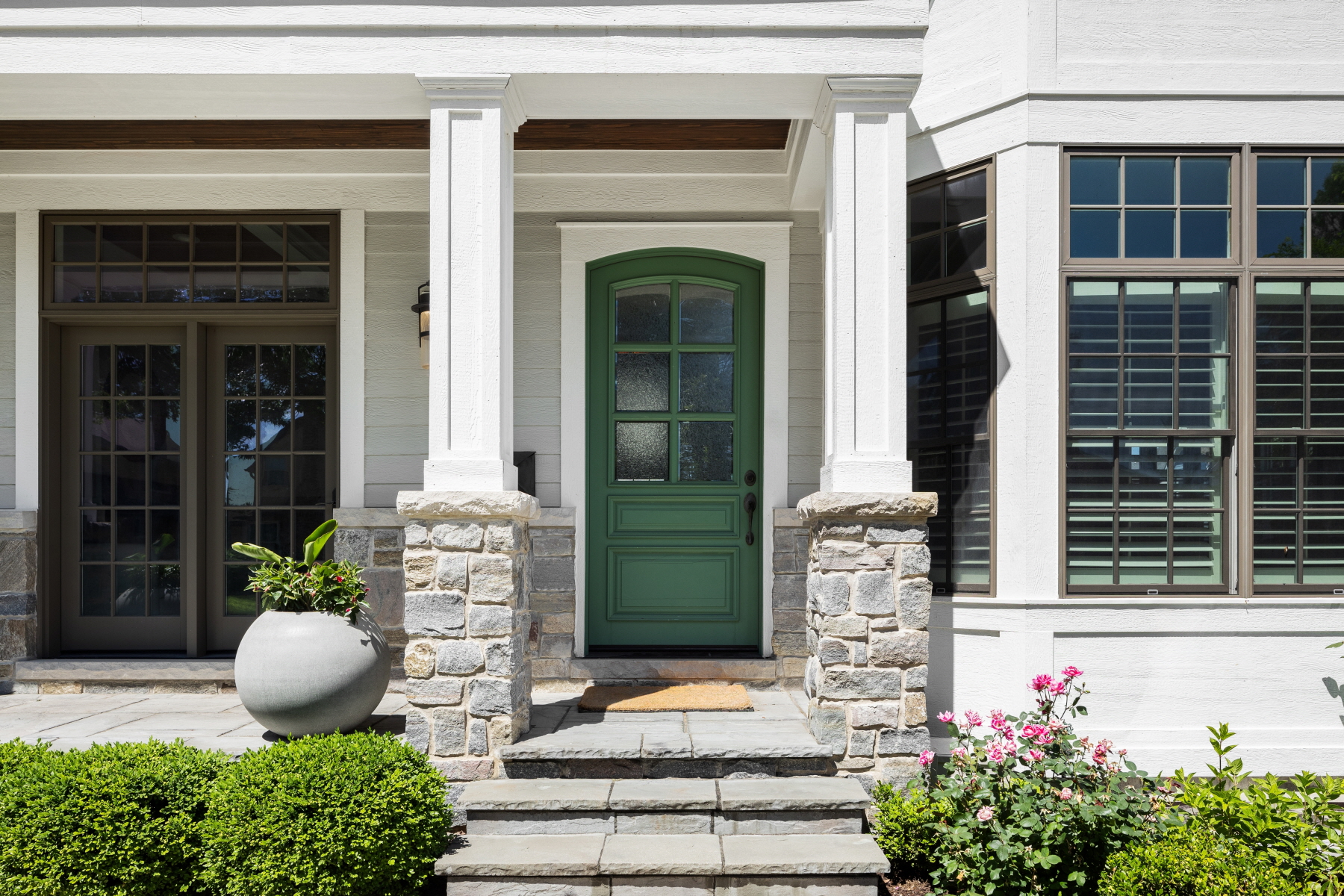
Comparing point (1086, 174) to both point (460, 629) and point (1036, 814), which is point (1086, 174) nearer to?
point (1036, 814)

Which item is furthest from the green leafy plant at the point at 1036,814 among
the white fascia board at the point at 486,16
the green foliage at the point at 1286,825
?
the white fascia board at the point at 486,16

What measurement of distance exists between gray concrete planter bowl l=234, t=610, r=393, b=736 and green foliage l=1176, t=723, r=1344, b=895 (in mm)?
3005

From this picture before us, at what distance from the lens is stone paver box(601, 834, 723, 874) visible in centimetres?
312

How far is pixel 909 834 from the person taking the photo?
11.2 ft

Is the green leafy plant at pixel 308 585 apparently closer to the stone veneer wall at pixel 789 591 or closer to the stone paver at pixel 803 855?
the stone paver at pixel 803 855

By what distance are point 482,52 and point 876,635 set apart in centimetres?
273

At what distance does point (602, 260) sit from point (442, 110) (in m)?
1.48

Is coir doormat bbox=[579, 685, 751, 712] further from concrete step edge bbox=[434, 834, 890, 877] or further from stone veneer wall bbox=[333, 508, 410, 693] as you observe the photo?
stone veneer wall bbox=[333, 508, 410, 693]

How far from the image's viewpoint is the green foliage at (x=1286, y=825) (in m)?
2.86

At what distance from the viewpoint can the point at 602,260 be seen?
5109mm

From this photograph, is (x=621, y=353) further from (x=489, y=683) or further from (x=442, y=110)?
(x=489, y=683)

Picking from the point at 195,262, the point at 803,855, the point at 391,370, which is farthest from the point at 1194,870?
the point at 195,262

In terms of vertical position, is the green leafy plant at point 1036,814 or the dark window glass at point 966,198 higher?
the dark window glass at point 966,198

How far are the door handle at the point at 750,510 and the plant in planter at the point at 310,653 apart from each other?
1980 millimetres
